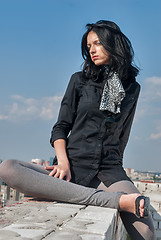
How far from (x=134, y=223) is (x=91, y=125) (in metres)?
0.76

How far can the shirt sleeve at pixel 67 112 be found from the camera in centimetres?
250

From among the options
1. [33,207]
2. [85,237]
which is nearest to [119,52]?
[33,207]

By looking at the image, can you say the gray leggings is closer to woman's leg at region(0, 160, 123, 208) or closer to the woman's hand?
woman's leg at region(0, 160, 123, 208)


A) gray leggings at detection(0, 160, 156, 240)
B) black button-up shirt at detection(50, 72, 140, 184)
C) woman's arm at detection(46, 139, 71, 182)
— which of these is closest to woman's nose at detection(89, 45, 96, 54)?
black button-up shirt at detection(50, 72, 140, 184)

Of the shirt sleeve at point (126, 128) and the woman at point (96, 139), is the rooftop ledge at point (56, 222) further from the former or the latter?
the shirt sleeve at point (126, 128)

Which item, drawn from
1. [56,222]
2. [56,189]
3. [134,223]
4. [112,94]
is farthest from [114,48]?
[56,222]

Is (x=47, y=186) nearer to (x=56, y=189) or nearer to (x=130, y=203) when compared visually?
(x=56, y=189)

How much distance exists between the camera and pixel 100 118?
242 centimetres

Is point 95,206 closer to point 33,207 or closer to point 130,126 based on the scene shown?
point 33,207

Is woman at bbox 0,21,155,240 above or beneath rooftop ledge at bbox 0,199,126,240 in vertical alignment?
above

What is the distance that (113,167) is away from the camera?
231 centimetres

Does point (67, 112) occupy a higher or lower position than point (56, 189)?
higher

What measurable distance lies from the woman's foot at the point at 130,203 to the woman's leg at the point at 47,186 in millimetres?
63

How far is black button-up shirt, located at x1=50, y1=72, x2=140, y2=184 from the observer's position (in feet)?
7.64
